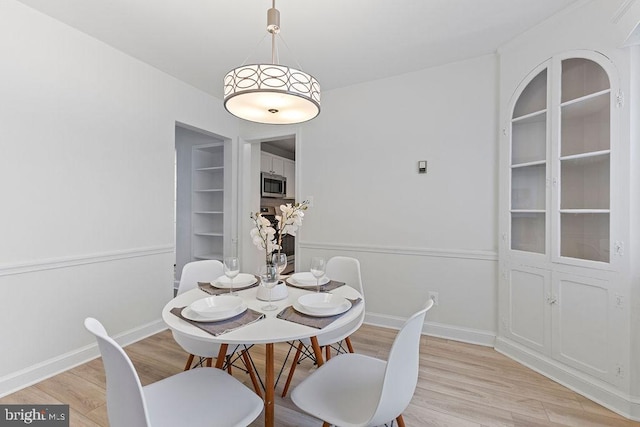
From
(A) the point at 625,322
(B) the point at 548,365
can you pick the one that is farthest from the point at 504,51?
(B) the point at 548,365

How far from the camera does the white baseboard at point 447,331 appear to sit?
2.62 m

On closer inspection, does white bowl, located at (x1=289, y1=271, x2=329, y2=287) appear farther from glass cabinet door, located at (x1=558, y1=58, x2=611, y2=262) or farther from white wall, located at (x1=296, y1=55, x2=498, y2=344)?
glass cabinet door, located at (x1=558, y1=58, x2=611, y2=262)

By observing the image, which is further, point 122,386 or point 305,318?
point 305,318

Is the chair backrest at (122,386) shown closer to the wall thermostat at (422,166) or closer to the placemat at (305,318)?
the placemat at (305,318)

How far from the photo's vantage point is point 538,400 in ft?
6.03

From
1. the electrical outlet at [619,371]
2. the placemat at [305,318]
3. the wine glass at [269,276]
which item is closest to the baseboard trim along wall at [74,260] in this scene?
the wine glass at [269,276]

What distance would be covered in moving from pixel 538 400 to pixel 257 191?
11.8ft

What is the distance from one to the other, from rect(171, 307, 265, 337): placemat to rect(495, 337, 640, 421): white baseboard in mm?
2166

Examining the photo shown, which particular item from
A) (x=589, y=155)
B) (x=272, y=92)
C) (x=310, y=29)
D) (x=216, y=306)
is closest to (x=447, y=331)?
(x=589, y=155)

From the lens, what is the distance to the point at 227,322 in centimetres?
131

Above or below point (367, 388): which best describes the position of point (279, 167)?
above

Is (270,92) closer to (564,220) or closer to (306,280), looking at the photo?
(306,280)

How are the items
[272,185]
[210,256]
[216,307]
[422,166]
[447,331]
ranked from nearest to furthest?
[216,307]
[447,331]
[422,166]
[210,256]
[272,185]

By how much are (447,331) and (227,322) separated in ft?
7.50
